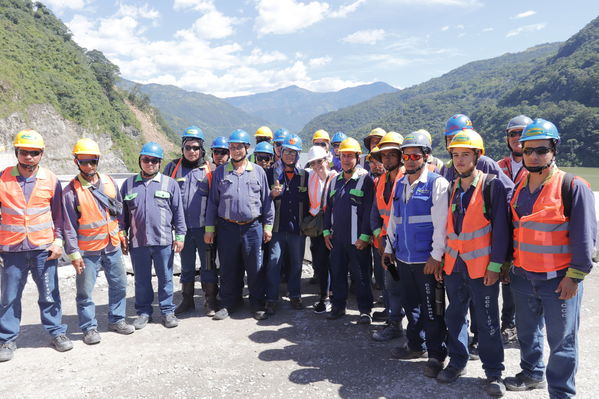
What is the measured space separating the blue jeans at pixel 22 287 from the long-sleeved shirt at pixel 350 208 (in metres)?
3.45

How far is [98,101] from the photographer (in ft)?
177

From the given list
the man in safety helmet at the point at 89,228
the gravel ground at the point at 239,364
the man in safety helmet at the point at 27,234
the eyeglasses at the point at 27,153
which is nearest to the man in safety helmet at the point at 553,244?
the gravel ground at the point at 239,364

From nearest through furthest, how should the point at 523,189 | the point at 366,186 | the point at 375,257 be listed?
1. the point at 523,189
2. the point at 366,186
3. the point at 375,257

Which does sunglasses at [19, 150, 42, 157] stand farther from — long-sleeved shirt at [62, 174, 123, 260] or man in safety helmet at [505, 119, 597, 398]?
man in safety helmet at [505, 119, 597, 398]

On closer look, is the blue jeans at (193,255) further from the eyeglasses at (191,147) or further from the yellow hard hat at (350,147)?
the yellow hard hat at (350,147)

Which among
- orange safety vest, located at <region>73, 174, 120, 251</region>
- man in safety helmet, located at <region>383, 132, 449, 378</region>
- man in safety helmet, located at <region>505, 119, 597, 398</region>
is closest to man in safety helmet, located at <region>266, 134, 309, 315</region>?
man in safety helmet, located at <region>383, 132, 449, 378</region>

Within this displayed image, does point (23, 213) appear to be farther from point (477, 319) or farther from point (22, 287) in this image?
point (477, 319)

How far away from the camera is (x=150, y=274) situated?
17.4ft

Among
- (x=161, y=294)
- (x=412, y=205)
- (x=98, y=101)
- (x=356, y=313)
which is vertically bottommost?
(x=356, y=313)

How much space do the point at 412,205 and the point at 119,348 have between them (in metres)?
3.73

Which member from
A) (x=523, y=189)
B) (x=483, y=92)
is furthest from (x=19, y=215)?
(x=483, y=92)

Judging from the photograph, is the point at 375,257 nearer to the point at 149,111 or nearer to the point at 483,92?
the point at 149,111

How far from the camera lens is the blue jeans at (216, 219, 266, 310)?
5.45m

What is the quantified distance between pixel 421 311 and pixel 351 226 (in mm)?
1385
